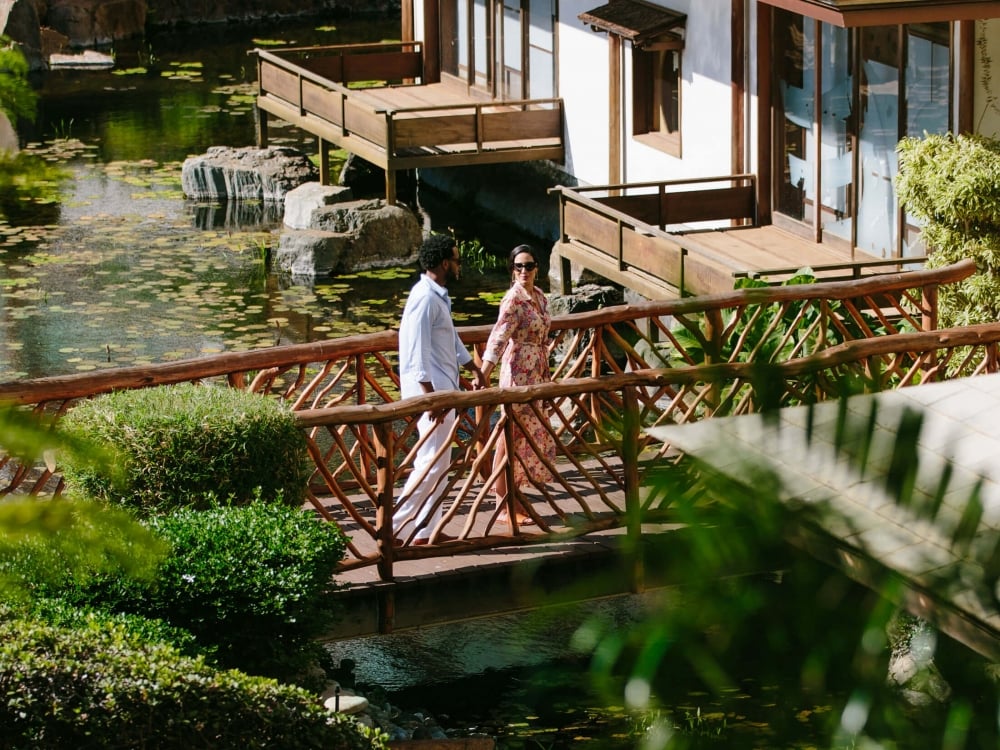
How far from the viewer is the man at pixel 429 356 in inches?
311

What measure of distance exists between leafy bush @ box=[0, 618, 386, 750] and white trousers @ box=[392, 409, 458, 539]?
1842mm

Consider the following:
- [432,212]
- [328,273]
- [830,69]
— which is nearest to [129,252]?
[328,273]

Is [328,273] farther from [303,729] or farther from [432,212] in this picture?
[303,729]

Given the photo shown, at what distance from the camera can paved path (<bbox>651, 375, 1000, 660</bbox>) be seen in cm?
104

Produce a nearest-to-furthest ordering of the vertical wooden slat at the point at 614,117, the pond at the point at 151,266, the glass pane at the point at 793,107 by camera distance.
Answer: the glass pane at the point at 793,107 < the pond at the point at 151,266 < the vertical wooden slat at the point at 614,117

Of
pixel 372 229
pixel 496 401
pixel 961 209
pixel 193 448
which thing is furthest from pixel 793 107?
pixel 193 448

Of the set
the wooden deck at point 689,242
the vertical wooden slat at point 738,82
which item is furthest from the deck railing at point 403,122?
the vertical wooden slat at point 738,82

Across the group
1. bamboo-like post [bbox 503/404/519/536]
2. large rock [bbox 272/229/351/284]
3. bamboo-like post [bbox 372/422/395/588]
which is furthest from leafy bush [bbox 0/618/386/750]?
large rock [bbox 272/229/351/284]

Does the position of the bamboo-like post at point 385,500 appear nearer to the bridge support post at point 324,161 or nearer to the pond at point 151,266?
the pond at point 151,266

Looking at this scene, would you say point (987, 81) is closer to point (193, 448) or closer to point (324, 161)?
point (193, 448)

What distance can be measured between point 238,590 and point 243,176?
16.2 meters

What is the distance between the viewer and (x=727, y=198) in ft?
51.6

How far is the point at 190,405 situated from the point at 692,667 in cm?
623

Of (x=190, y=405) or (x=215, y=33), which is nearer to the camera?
(x=190, y=405)
